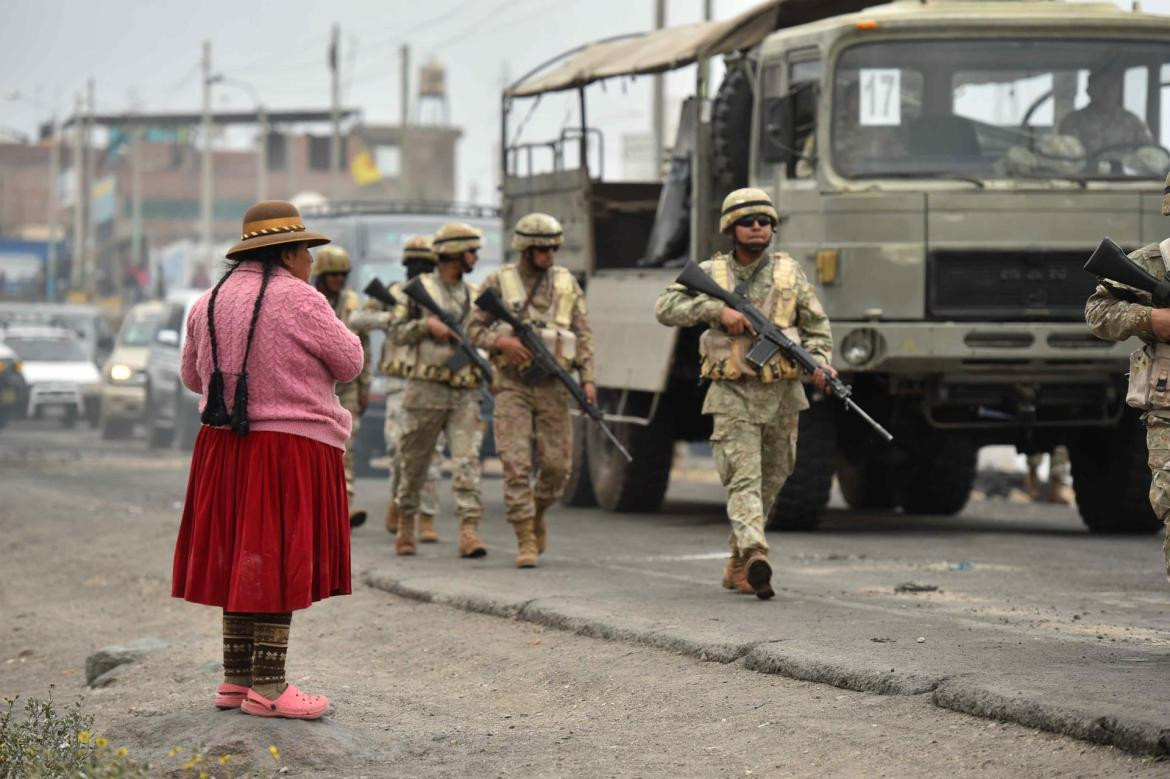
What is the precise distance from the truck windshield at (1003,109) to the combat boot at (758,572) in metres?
4.02

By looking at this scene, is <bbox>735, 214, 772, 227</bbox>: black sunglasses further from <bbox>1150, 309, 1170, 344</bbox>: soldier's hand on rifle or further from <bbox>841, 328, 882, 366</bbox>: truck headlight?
<bbox>841, 328, 882, 366</bbox>: truck headlight

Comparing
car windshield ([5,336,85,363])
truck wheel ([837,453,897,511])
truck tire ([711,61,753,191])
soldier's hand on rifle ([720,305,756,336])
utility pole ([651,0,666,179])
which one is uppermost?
utility pole ([651,0,666,179])

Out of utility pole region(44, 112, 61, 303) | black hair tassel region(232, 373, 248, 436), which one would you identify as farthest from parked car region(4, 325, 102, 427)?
utility pole region(44, 112, 61, 303)

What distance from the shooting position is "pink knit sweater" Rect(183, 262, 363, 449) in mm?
6578

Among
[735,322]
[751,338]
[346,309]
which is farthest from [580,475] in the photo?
[735,322]

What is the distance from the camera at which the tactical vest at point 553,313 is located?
441 inches

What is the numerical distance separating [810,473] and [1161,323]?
6.46 meters

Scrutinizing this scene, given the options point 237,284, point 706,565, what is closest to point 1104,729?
point 237,284

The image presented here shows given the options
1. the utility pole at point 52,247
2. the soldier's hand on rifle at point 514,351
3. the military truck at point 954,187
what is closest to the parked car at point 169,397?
the military truck at point 954,187

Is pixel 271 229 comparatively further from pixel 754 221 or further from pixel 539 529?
pixel 539 529

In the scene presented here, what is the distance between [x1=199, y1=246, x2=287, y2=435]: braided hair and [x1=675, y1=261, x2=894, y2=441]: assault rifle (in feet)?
9.88

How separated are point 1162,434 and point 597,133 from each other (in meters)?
9.36

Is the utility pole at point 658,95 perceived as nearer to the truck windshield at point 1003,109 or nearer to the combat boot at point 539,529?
the truck windshield at point 1003,109

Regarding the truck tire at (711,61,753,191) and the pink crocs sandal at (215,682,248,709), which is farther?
the truck tire at (711,61,753,191)
